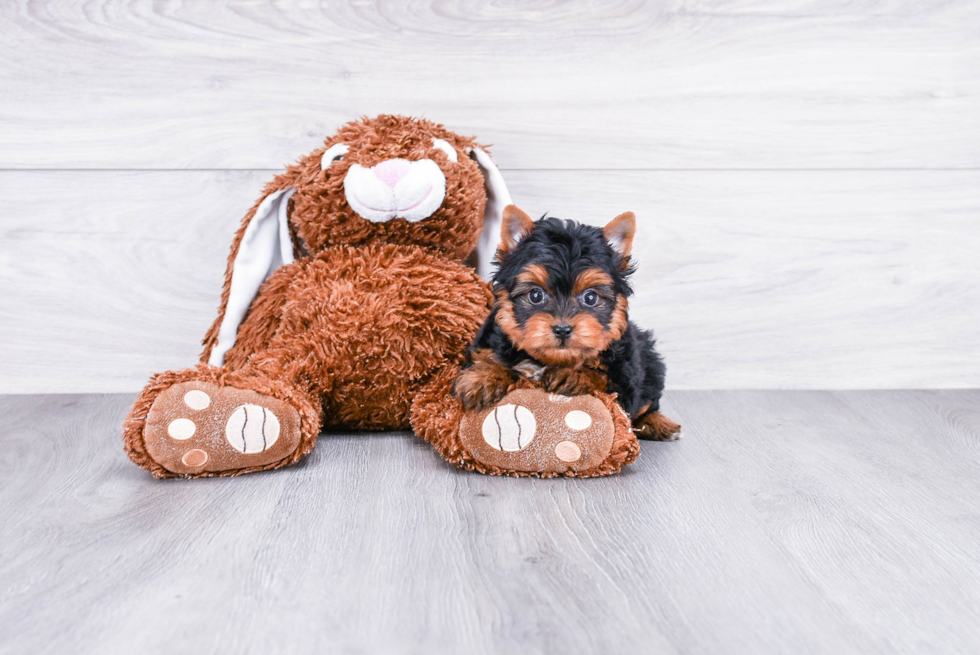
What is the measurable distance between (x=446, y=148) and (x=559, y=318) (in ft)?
1.70

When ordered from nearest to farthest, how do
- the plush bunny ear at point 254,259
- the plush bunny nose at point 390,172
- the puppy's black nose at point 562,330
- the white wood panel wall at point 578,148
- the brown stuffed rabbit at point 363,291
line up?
the puppy's black nose at point 562,330 → the brown stuffed rabbit at point 363,291 → the plush bunny nose at point 390,172 → the plush bunny ear at point 254,259 → the white wood panel wall at point 578,148

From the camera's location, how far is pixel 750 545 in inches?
39.6

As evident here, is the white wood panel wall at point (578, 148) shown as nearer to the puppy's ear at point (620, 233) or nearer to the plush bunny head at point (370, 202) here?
the plush bunny head at point (370, 202)

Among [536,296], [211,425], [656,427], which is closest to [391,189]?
[536,296]

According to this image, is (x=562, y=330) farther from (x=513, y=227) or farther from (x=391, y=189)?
(x=391, y=189)

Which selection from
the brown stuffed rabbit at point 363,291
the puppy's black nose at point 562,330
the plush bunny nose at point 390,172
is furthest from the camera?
the plush bunny nose at point 390,172

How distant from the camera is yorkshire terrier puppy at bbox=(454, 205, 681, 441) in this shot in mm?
1159

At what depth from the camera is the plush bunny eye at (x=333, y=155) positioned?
150 centimetres

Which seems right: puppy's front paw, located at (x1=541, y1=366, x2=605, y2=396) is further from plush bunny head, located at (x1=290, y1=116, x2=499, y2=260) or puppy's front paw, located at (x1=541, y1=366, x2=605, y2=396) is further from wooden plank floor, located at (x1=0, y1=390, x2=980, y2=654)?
plush bunny head, located at (x1=290, y1=116, x2=499, y2=260)

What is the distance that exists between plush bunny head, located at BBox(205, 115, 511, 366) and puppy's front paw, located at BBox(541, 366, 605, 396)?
0.39 meters

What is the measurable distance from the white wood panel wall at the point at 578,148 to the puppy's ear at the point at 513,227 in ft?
1.86

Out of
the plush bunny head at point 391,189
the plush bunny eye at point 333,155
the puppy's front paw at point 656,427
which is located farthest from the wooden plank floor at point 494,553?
the plush bunny eye at point 333,155

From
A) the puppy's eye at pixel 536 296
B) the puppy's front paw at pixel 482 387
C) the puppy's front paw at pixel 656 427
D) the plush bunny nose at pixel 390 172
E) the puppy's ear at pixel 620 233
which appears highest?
the plush bunny nose at pixel 390 172

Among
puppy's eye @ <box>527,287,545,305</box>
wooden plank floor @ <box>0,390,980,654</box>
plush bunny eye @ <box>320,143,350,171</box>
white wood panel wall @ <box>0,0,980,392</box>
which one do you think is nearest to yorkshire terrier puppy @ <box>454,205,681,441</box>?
puppy's eye @ <box>527,287,545,305</box>
